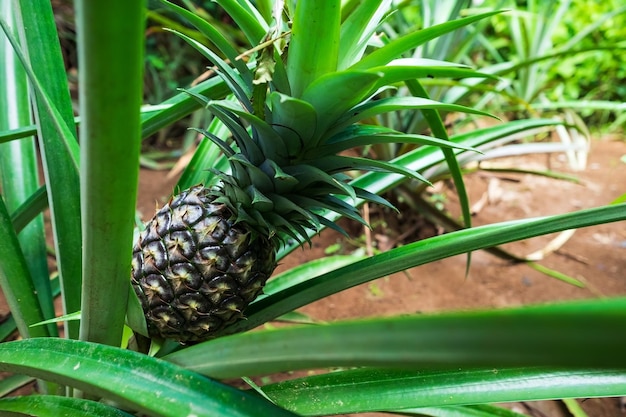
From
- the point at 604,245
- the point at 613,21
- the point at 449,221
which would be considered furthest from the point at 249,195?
the point at 613,21

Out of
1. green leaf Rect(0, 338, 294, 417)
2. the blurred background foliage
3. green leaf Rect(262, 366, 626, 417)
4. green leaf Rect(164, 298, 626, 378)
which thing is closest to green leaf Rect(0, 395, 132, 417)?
green leaf Rect(0, 338, 294, 417)

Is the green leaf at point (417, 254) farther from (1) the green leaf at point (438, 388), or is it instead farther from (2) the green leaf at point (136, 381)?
(2) the green leaf at point (136, 381)

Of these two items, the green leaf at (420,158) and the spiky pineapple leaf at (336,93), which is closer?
the spiky pineapple leaf at (336,93)

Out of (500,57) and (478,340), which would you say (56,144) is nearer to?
(478,340)

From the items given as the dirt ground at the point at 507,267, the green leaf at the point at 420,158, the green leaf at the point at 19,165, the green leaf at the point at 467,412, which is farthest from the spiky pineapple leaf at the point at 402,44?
the dirt ground at the point at 507,267

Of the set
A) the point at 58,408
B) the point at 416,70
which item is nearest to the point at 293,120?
the point at 416,70

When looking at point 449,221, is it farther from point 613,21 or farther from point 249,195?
point 613,21
